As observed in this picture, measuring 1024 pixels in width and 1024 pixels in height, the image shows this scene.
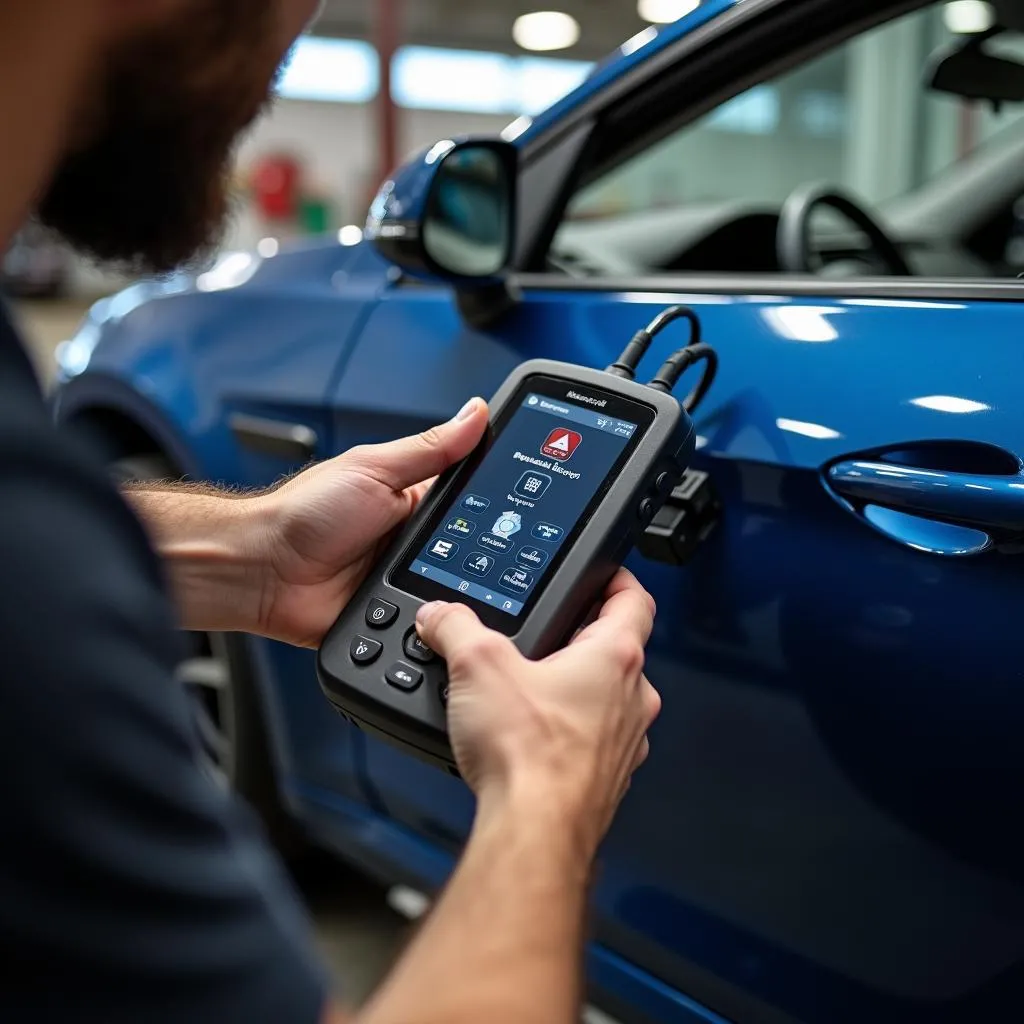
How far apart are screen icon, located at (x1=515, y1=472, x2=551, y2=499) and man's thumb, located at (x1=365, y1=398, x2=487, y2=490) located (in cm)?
7

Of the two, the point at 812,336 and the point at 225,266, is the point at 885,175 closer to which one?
the point at 225,266

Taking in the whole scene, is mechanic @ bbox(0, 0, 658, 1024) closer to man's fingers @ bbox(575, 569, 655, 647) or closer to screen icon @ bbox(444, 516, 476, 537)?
man's fingers @ bbox(575, 569, 655, 647)

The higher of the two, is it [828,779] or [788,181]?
[828,779]

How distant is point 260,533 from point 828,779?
55 cm

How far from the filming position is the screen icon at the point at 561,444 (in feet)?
3.11

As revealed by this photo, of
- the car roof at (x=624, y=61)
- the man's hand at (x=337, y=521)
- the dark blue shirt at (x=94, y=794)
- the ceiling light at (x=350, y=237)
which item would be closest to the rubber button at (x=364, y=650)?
the man's hand at (x=337, y=521)

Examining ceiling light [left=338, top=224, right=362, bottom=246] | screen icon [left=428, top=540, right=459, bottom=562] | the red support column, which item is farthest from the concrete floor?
the red support column

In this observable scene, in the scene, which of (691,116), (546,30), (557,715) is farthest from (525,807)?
(546,30)

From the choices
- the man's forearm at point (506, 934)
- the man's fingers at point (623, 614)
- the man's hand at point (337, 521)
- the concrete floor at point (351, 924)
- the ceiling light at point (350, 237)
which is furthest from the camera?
the concrete floor at point (351, 924)

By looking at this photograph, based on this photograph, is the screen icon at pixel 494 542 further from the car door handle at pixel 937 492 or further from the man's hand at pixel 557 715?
the car door handle at pixel 937 492

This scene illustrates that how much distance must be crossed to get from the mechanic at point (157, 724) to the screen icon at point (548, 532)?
0.11 meters

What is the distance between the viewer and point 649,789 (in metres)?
1.11

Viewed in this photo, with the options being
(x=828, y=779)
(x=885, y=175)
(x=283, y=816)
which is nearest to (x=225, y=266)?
(x=283, y=816)

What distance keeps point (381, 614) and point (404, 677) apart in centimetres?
8
